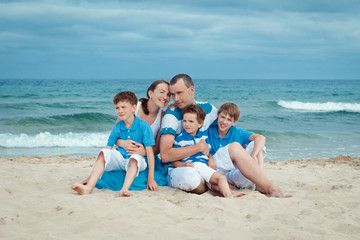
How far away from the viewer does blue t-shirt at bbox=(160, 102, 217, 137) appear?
4.02m

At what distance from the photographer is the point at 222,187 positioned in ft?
12.4

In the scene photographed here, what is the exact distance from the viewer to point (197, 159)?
4043mm

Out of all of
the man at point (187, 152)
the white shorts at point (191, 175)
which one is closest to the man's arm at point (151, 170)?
the man at point (187, 152)

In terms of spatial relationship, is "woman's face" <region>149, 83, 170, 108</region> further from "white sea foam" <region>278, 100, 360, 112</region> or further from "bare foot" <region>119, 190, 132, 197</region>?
"white sea foam" <region>278, 100, 360, 112</region>

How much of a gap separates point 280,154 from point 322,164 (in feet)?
6.88

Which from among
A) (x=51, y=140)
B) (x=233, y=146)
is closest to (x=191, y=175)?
(x=233, y=146)

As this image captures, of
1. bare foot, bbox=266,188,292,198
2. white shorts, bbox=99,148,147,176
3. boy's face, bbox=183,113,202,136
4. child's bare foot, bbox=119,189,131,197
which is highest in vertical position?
boy's face, bbox=183,113,202,136

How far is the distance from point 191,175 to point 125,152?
87 centimetres

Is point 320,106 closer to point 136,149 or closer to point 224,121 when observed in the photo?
point 224,121

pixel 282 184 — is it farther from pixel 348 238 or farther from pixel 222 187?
pixel 348 238

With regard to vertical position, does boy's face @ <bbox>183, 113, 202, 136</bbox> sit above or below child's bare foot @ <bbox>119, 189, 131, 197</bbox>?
above

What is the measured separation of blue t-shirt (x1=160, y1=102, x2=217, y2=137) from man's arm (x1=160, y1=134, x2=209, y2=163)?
8 cm

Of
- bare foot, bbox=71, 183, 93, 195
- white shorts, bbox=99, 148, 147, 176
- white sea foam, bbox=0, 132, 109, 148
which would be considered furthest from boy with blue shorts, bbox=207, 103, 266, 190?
white sea foam, bbox=0, 132, 109, 148

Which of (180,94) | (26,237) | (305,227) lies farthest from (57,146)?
(305,227)
